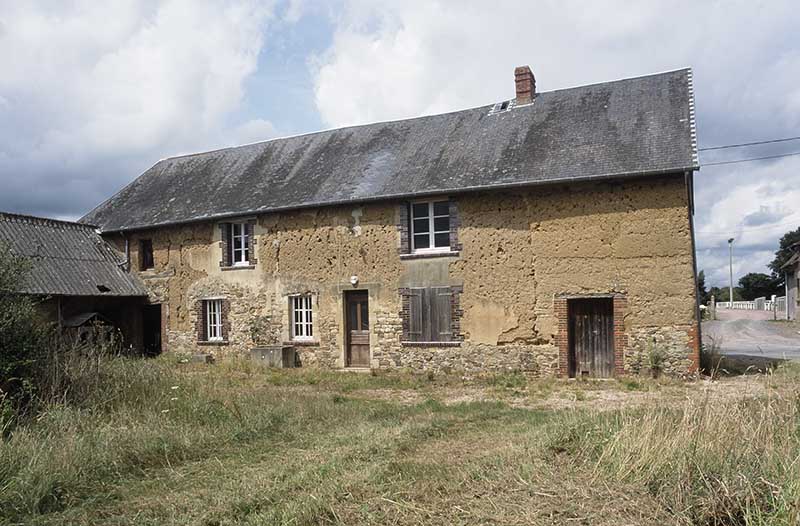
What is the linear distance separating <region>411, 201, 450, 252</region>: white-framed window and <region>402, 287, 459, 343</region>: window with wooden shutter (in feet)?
3.47

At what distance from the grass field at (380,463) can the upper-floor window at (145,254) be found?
1208 centimetres

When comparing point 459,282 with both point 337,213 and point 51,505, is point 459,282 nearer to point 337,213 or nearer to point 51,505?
point 337,213

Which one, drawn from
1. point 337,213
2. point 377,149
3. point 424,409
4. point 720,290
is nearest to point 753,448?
point 424,409

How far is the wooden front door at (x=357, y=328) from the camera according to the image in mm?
16641

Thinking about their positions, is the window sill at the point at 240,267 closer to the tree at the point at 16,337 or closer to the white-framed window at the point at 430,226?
the white-framed window at the point at 430,226

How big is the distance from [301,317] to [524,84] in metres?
8.70

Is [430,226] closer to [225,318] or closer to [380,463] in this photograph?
[225,318]

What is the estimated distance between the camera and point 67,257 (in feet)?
62.5

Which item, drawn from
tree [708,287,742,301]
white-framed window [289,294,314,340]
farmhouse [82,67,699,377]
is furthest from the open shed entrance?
tree [708,287,742,301]

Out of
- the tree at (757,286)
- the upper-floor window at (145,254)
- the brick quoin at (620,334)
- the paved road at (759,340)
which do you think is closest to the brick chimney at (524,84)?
the brick quoin at (620,334)

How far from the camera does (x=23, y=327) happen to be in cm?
798

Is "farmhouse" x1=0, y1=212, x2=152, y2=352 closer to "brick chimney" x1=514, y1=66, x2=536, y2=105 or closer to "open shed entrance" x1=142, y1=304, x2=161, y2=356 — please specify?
"open shed entrance" x1=142, y1=304, x2=161, y2=356

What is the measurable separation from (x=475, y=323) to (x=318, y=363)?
440 cm

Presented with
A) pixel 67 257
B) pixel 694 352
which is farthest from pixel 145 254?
pixel 694 352
